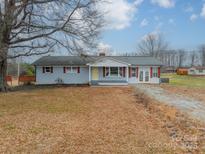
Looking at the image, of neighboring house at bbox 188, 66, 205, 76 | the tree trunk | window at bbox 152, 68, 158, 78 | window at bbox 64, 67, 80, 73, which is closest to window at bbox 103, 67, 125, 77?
window at bbox 64, 67, 80, 73

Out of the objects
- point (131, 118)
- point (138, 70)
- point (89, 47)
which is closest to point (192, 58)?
point (138, 70)

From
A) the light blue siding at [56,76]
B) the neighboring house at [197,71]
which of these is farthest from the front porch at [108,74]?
the neighboring house at [197,71]

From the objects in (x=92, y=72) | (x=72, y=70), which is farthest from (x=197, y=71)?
(x=72, y=70)

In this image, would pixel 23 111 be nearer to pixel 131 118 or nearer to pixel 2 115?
pixel 2 115

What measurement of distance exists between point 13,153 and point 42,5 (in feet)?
59.2

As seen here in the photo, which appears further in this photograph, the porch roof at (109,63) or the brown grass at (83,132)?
the porch roof at (109,63)

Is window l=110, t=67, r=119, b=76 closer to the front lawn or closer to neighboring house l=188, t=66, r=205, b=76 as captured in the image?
the front lawn

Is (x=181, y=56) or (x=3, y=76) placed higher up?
(x=181, y=56)

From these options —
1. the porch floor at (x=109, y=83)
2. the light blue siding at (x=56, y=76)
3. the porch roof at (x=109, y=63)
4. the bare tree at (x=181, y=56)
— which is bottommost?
the porch floor at (x=109, y=83)

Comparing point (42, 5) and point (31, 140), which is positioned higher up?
point (42, 5)

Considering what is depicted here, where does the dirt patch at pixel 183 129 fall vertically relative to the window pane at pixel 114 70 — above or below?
below

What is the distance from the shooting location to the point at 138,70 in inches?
1232

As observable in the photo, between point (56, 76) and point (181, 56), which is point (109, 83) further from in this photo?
point (181, 56)

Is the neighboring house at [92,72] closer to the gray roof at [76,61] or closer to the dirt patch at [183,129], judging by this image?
the gray roof at [76,61]
